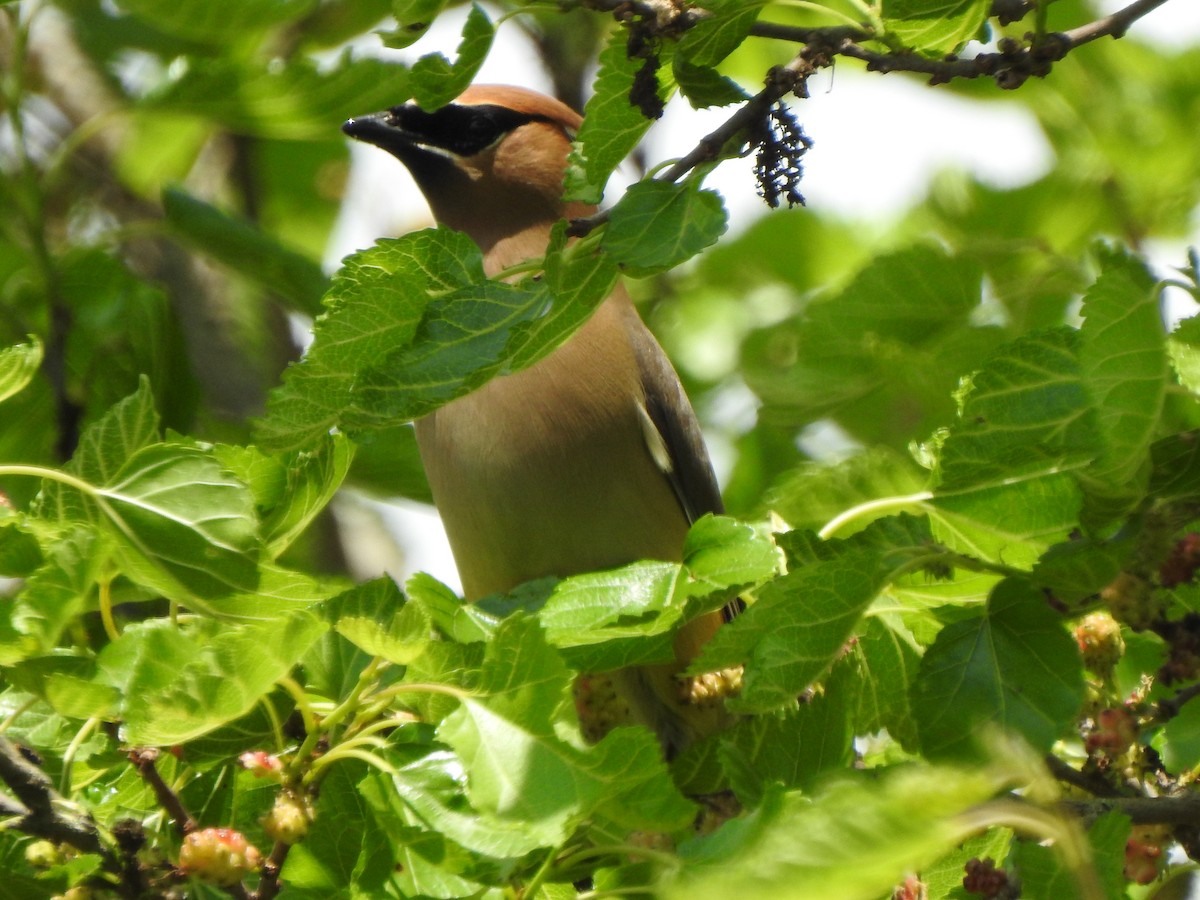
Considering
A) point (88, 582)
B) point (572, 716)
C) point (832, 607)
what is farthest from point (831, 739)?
point (88, 582)

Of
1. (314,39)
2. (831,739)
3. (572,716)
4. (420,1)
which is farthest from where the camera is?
(314,39)

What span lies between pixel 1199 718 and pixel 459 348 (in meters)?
1.20

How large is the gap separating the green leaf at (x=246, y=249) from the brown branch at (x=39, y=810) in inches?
90.3

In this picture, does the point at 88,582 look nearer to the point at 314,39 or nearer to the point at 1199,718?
the point at 1199,718

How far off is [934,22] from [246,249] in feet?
8.25

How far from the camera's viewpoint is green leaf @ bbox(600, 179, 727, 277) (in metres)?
2.17

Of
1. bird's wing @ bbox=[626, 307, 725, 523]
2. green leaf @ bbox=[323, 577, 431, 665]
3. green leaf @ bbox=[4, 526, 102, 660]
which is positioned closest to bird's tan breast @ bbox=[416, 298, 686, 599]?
bird's wing @ bbox=[626, 307, 725, 523]

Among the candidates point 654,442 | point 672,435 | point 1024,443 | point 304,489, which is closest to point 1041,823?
point 1024,443

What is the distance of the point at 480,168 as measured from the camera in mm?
4805

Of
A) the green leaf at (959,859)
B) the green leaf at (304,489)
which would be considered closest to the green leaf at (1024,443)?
the green leaf at (959,859)

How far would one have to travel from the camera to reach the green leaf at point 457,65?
7.91 ft

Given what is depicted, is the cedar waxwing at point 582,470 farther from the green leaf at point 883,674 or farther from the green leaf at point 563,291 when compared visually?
the green leaf at point 563,291

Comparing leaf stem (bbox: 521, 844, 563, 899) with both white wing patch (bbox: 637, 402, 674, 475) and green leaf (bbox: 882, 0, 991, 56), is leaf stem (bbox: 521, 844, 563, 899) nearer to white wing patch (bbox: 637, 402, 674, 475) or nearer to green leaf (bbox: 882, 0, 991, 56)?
green leaf (bbox: 882, 0, 991, 56)

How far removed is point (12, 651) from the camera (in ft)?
7.27
